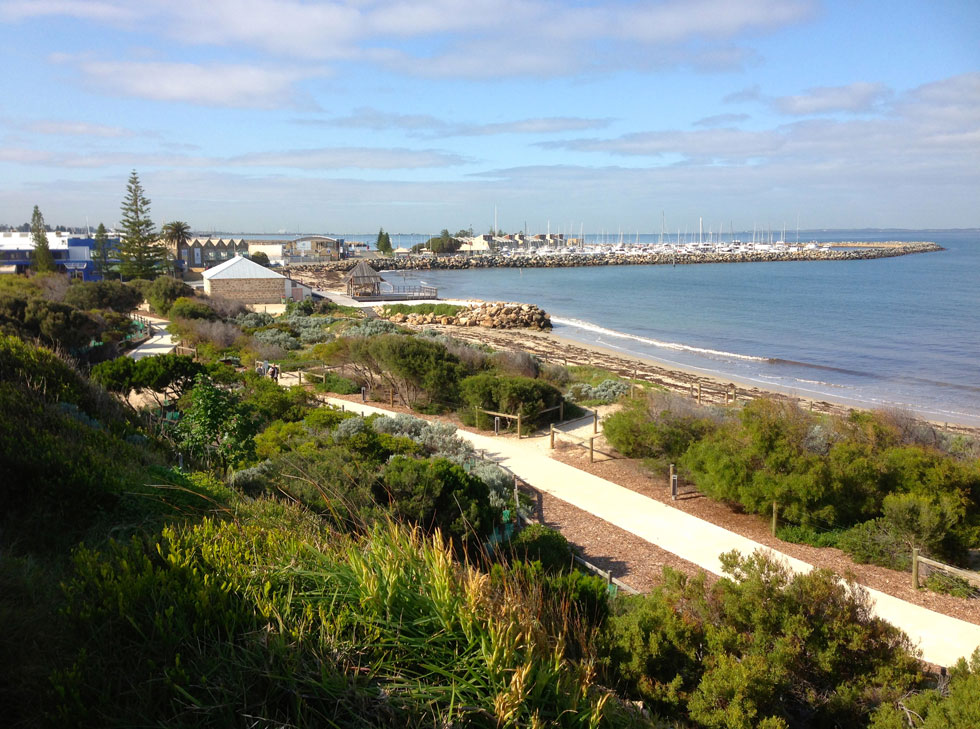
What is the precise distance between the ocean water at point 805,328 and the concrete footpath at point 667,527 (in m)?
7.11

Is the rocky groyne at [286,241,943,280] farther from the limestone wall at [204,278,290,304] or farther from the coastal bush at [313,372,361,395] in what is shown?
the coastal bush at [313,372,361,395]

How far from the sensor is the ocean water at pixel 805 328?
1088 inches

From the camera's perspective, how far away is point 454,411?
56.7 ft

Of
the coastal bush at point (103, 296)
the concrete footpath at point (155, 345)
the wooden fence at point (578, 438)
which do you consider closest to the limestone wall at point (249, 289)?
the coastal bush at point (103, 296)

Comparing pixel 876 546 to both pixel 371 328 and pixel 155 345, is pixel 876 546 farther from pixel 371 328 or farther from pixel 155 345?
pixel 155 345

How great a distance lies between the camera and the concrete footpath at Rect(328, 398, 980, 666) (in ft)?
23.1

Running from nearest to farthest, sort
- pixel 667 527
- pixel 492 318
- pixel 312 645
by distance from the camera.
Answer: pixel 312 645
pixel 667 527
pixel 492 318

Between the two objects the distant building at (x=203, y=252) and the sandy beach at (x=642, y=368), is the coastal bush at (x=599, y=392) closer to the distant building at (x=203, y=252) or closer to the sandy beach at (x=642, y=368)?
→ the sandy beach at (x=642, y=368)

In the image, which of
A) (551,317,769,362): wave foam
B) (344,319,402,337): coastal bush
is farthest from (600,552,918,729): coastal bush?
(551,317,769,362): wave foam

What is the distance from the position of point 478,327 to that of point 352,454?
34638 mm

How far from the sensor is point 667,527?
9.89 meters

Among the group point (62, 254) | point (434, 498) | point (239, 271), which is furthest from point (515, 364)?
point (62, 254)

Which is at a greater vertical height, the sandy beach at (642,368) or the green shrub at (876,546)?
the green shrub at (876,546)

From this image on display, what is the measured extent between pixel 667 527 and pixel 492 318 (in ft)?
114
